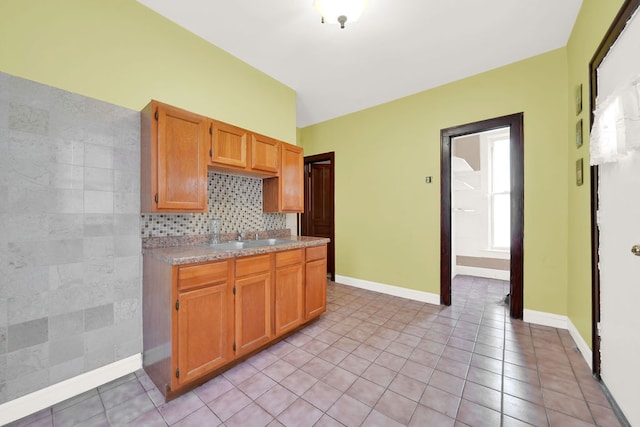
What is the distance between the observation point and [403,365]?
1.91 meters

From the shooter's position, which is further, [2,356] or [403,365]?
[403,365]

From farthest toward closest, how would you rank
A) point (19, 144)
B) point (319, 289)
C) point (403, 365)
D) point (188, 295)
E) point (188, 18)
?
1. point (319, 289)
2. point (188, 18)
3. point (403, 365)
4. point (188, 295)
5. point (19, 144)

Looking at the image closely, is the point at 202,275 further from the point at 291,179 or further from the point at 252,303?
the point at 291,179

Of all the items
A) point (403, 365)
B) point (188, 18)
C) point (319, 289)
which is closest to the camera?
point (403, 365)

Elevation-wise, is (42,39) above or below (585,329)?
above

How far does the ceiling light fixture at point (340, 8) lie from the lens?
178 centimetres

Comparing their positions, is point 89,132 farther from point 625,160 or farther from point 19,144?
point 625,160

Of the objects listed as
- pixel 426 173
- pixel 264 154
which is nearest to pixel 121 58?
pixel 264 154

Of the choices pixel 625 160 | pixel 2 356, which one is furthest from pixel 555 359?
pixel 2 356

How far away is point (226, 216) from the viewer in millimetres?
2512

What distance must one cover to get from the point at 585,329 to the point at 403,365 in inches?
59.8

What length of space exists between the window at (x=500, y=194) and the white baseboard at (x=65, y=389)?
5398 mm

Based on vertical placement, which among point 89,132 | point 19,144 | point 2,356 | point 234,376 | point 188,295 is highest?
point 89,132

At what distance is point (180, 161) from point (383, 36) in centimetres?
216
